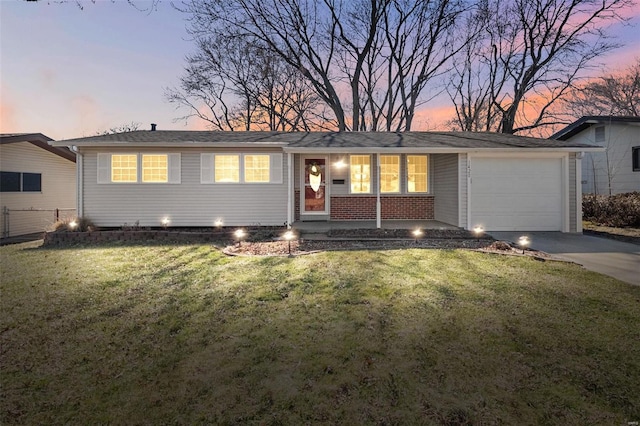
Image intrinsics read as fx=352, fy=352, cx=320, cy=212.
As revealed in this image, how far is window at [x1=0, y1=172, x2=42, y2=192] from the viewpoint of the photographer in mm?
12188

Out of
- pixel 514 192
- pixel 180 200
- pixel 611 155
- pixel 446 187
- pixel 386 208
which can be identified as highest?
pixel 611 155

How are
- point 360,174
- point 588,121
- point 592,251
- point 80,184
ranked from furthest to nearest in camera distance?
1. point 588,121
2. point 360,174
3. point 80,184
4. point 592,251

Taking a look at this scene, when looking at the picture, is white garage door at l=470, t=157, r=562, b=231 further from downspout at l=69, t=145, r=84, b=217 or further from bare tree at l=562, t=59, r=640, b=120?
bare tree at l=562, t=59, r=640, b=120

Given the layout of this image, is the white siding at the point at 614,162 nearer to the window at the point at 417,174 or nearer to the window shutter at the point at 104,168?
the window at the point at 417,174

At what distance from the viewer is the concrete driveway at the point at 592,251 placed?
6189 mm

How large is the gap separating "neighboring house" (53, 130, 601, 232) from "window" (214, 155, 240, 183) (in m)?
0.03

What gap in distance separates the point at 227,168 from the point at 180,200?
1778mm

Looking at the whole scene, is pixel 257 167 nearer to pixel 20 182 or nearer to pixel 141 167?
pixel 141 167

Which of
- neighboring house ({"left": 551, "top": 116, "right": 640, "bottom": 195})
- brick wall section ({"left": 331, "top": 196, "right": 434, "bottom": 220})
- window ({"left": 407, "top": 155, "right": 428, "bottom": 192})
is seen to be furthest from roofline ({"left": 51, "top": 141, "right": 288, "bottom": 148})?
neighboring house ({"left": 551, "top": 116, "right": 640, "bottom": 195})

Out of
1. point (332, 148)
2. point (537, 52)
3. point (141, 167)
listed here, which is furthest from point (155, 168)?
point (537, 52)

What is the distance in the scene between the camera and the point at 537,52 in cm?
2177

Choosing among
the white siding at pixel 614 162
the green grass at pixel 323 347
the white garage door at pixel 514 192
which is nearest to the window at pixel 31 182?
the green grass at pixel 323 347

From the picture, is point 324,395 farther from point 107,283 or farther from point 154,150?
point 154,150

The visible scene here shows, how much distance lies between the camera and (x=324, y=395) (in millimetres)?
2711
